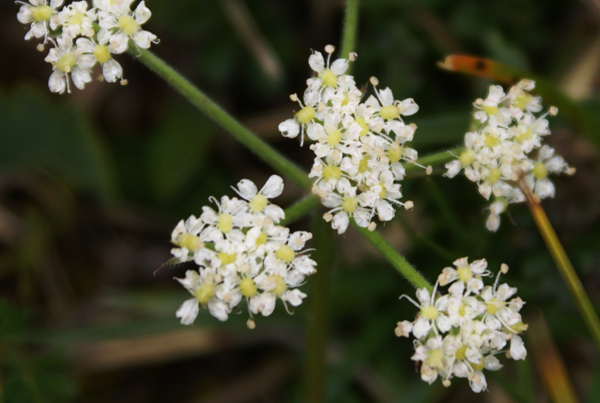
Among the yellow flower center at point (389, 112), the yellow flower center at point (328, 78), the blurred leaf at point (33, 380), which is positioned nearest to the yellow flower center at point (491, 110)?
the yellow flower center at point (389, 112)

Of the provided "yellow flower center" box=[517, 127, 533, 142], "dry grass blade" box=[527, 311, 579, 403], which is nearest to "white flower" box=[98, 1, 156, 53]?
"yellow flower center" box=[517, 127, 533, 142]

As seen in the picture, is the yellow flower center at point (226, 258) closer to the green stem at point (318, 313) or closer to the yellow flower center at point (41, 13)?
the green stem at point (318, 313)

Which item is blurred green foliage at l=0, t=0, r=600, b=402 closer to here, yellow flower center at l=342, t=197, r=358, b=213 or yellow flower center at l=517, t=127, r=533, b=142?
yellow flower center at l=517, t=127, r=533, b=142

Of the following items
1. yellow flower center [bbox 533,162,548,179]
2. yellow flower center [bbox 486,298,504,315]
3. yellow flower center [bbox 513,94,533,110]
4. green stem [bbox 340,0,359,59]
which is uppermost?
green stem [bbox 340,0,359,59]

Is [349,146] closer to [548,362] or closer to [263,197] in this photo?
[263,197]

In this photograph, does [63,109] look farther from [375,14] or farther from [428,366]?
[428,366]

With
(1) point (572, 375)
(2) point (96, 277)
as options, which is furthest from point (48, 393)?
(1) point (572, 375)

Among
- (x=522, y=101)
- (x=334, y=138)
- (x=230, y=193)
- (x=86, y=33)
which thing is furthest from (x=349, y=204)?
(x=230, y=193)
